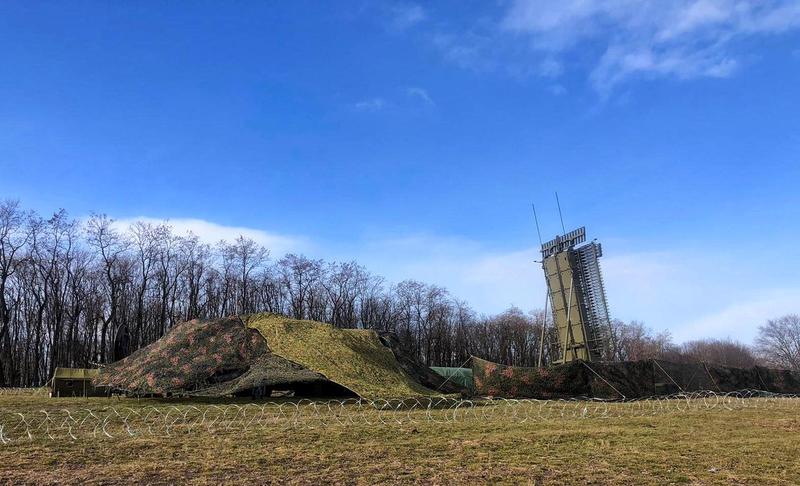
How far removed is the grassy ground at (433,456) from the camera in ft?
22.8

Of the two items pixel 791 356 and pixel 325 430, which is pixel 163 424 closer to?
pixel 325 430

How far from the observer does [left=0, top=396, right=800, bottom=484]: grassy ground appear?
6961mm

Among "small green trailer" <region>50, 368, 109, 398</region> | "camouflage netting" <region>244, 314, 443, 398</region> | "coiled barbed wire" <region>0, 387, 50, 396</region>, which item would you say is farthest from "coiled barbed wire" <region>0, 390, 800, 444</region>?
"coiled barbed wire" <region>0, 387, 50, 396</region>

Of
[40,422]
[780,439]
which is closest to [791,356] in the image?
[780,439]

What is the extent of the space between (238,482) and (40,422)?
8.29m

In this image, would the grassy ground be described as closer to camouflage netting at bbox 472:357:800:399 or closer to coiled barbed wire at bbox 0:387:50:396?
camouflage netting at bbox 472:357:800:399

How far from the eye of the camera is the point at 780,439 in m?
9.91

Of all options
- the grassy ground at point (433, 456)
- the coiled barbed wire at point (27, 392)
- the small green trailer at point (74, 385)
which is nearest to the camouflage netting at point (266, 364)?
the small green trailer at point (74, 385)

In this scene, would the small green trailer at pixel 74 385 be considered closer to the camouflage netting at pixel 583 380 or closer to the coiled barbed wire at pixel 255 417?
the coiled barbed wire at pixel 255 417

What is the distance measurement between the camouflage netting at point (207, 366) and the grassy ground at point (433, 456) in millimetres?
7290

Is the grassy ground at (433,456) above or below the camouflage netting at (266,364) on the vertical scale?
below

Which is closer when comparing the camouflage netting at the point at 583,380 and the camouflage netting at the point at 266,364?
the camouflage netting at the point at 266,364

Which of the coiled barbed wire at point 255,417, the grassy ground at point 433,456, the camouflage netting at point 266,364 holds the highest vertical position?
the camouflage netting at point 266,364

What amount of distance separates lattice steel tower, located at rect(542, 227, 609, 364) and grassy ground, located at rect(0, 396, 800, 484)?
16.5 m
